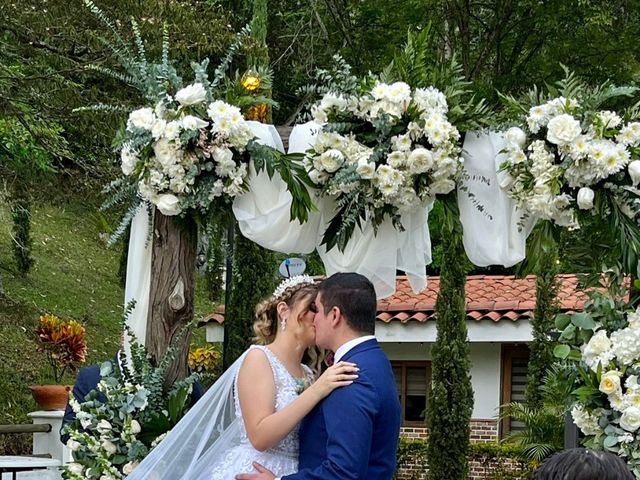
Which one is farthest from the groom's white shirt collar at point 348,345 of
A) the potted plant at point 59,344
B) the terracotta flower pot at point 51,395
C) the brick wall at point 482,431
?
the brick wall at point 482,431

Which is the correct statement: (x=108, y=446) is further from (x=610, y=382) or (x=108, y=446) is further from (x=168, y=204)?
(x=610, y=382)

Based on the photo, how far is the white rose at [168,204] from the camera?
16.7 ft

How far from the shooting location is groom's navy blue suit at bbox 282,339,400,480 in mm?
3637

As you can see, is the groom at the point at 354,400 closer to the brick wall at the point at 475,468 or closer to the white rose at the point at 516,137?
the white rose at the point at 516,137

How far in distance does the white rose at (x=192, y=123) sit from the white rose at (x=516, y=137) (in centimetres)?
138

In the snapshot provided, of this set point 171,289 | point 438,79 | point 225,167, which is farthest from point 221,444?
point 438,79

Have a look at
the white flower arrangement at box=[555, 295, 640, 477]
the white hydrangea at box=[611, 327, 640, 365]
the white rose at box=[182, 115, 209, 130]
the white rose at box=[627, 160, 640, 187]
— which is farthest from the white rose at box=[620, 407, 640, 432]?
the white rose at box=[182, 115, 209, 130]

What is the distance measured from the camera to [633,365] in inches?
197

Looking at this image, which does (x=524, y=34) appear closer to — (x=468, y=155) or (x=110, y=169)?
(x=110, y=169)

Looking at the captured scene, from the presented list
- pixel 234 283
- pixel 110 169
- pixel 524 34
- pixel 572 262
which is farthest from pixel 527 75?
pixel 572 262

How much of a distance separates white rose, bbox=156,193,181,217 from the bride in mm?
955

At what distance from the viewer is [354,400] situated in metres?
3.69

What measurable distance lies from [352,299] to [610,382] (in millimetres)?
1718

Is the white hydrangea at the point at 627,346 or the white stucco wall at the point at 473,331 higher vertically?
the white hydrangea at the point at 627,346
